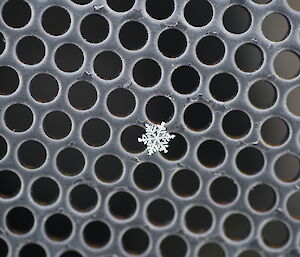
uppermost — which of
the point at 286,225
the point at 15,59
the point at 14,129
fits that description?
the point at 15,59

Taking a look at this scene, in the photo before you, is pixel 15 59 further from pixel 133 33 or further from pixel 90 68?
pixel 133 33

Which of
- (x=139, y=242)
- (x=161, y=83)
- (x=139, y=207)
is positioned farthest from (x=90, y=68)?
(x=139, y=242)

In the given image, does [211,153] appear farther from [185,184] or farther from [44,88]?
[44,88]

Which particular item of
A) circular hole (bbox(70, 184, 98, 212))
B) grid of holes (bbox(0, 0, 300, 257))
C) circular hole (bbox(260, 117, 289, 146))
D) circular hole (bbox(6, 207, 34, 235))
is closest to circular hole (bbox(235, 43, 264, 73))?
grid of holes (bbox(0, 0, 300, 257))

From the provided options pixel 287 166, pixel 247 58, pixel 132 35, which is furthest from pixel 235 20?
pixel 287 166

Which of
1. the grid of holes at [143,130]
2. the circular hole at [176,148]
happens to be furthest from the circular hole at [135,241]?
the circular hole at [176,148]

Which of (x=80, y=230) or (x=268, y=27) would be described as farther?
(x=268, y=27)

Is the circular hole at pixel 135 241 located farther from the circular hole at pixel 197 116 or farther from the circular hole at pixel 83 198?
the circular hole at pixel 197 116
